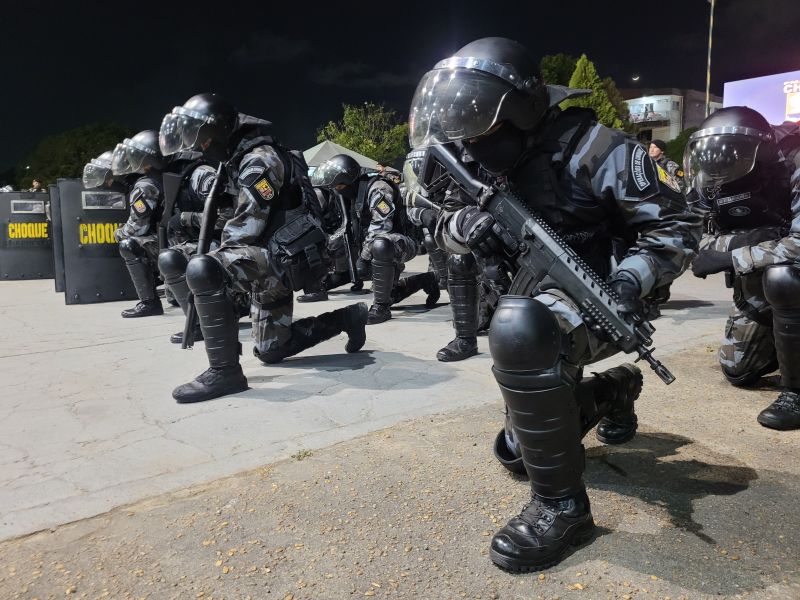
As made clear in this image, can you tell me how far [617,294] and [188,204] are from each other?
4672mm

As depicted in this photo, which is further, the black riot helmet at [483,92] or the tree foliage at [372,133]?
the tree foliage at [372,133]

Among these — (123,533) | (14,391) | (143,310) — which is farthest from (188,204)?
(123,533)

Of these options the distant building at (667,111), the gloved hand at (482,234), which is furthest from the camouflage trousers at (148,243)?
the distant building at (667,111)

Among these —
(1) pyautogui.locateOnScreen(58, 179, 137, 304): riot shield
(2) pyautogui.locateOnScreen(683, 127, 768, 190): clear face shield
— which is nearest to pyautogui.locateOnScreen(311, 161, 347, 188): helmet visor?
(1) pyautogui.locateOnScreen(58, 179, 137, 304): riot shield

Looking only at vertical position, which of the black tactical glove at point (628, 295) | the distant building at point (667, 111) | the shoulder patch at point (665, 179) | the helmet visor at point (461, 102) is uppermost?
the distant building at point (667, 111)

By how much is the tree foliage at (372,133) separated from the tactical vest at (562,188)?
25.3 meters

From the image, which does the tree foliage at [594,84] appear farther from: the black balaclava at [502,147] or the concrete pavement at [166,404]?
the black balaclava at [502,147]

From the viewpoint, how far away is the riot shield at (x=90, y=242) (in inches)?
282

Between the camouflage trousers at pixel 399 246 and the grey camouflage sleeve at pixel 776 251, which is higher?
the grey camouflage sleeve at pixel 776 251

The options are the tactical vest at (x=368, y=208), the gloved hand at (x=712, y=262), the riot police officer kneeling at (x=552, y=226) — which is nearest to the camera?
the riot police officer kneeling at (x=552, y=226)

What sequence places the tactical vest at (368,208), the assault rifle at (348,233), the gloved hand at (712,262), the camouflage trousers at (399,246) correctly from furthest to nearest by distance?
1. the assault rifle at (348,233)
2. the tactical vest at (368,208)
3. the camouflage trousers at (399,246)
4. the gloved hand at (712,262)

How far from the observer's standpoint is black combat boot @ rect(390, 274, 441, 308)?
6.88 meters

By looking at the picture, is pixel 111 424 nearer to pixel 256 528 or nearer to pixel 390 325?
pixel 256 528

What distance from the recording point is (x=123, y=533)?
208 centimetres
